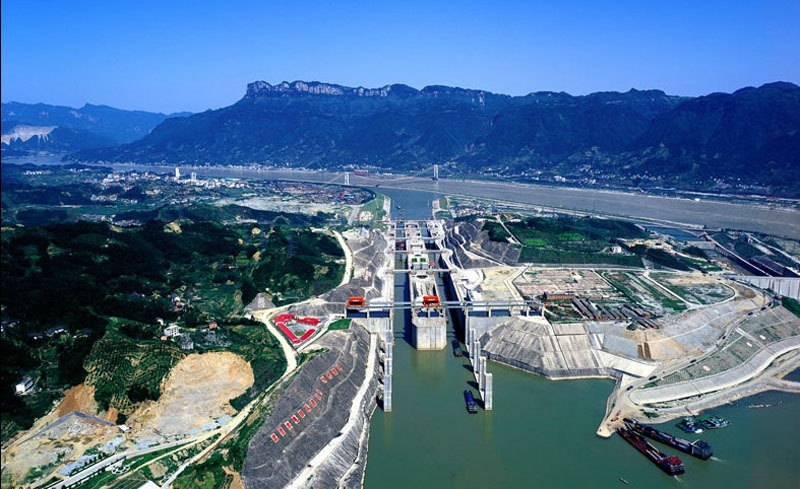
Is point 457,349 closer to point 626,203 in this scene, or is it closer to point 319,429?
point 319,429

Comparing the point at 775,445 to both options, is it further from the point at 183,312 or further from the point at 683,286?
the point at 183,312

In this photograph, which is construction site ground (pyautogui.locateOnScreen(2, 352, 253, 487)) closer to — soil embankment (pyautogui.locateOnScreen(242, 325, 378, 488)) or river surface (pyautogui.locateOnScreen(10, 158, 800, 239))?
soil embankment (pyautogui.locateOnScreen(242, 325, 378, 488))

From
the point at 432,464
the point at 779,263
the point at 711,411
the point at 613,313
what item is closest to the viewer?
the point at 432,464

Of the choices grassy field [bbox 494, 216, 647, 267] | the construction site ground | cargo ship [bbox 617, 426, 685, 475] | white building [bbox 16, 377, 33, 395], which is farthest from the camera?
grassy field [bbox 494, 216, 647, 267]

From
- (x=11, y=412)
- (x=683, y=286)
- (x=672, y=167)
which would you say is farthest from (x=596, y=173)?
(x=11, y=412)

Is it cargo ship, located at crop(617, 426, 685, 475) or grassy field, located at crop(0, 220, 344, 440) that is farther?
grassy field, located at crop(0, 220, 344, 440)

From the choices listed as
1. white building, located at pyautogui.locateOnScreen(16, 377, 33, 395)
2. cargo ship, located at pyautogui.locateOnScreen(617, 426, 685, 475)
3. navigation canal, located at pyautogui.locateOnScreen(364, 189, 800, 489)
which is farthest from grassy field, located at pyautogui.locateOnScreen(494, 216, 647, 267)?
white building, located at pyautogui.locateOnScreen(16, 377, 33, 395)

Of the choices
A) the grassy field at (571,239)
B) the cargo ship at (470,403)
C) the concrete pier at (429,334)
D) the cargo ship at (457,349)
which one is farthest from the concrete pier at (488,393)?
the grassy field at (571,239)

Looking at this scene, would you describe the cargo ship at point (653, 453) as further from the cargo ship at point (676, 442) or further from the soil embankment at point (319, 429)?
the soil embankment at point (319, 429)
